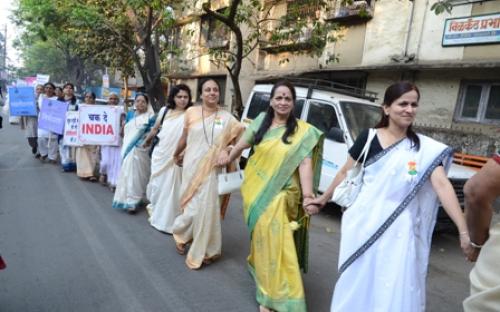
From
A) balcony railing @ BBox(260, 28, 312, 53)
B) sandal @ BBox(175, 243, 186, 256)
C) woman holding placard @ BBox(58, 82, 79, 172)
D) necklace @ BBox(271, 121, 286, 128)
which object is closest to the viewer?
necklace @ BBox(271, 121, 286, 128)

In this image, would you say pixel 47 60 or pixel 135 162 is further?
pixel 47 60

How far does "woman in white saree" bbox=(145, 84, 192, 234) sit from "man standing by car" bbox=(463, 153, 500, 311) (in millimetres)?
3451

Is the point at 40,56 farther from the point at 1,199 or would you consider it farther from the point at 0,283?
the point at 0,283

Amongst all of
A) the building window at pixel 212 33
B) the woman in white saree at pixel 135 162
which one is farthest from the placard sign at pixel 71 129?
the building window at pixel 212 33

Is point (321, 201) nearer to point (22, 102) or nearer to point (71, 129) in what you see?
point (71, 129)

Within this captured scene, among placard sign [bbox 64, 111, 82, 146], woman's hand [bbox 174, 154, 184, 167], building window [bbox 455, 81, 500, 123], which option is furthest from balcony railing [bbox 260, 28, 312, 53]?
woman's hand [bbox 174, 154, 184, 167]

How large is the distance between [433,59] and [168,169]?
7124mm

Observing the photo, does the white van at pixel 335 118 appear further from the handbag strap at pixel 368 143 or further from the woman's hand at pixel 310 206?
the handbag strap at pixel 368 143

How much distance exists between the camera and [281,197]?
2811 millimetres

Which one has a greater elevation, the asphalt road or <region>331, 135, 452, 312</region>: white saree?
<region>331, 135, 452, 312</region>: white saree

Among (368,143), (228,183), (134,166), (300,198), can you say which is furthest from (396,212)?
(134,166)

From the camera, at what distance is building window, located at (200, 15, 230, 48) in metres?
17.2

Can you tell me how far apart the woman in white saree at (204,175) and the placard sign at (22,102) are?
19.7 feet

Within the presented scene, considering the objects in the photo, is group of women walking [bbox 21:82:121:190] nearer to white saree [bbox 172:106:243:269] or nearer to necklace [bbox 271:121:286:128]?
white saree [bbox 172:106:243:269]
